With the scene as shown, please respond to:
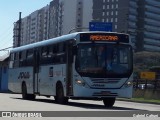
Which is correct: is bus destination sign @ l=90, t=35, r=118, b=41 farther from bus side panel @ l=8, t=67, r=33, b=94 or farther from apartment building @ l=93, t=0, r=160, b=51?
apartment building @ l=93, t=0, r=160, b=51

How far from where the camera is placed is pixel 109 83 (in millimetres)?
22156

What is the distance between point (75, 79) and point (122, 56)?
239cm

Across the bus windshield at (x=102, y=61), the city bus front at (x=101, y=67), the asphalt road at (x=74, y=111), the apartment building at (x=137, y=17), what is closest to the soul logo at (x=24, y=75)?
the asphalt road at (x=74, y=111)

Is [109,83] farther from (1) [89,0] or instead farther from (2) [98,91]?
(1) [89,0]

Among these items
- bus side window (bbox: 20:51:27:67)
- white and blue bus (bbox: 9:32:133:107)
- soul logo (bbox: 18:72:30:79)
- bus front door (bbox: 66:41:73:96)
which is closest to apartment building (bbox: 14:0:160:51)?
soul logo (bbox: 18:72:30:79)

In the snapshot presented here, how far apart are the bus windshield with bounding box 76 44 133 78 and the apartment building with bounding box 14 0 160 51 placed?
116 meters

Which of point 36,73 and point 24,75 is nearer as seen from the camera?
point 36,73

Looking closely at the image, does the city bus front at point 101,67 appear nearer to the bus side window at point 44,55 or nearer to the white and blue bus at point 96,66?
the white and blue bus at point 96,66

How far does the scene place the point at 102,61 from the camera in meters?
22.0

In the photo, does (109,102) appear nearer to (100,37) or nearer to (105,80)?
(105,80)

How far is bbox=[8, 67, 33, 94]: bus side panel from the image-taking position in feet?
96.8

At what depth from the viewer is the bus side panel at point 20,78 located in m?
29.5

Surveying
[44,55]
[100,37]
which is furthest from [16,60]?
[100,37]

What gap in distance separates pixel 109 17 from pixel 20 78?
130090mm
